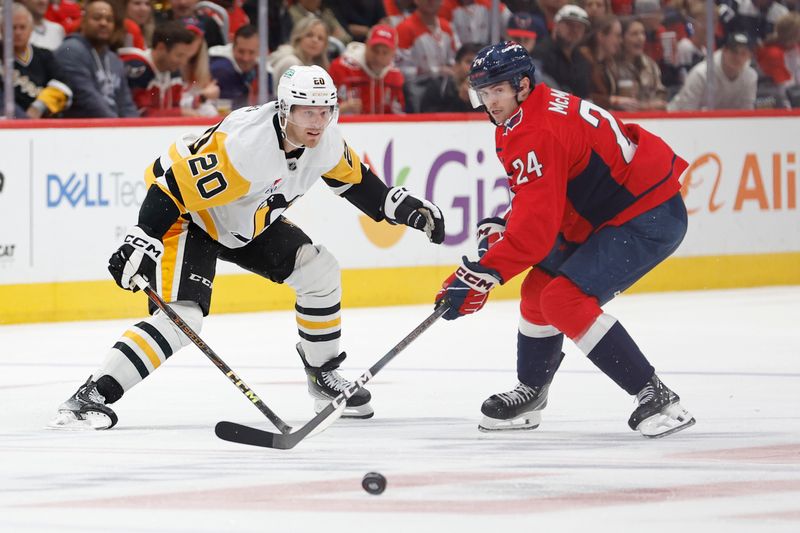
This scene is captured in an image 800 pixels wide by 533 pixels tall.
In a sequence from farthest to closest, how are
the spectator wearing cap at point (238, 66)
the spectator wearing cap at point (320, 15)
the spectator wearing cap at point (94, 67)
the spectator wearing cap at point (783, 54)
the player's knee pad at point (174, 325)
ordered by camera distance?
the spectator wearing cap at point (783, 54) → the spectator wearing cap at point (320, 15) → the spectator wearing cap at point (238, 66) → the spectator wearing cap at point (94, 67) → the player's knee pad at point (174, 325)

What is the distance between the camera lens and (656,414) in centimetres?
425

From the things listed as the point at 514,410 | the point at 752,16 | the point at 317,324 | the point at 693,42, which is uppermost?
the point at 752,16

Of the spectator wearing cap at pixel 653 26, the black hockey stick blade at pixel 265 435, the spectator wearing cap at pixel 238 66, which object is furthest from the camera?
the spectator wearing cap at pixel 653 26

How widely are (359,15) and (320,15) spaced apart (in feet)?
0.90

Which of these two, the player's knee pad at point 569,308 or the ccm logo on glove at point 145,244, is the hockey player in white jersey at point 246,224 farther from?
the player's knee pad at point 569,308

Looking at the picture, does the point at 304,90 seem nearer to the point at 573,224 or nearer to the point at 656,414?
the point at 573,224

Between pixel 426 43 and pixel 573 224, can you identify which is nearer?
pixel 573 224

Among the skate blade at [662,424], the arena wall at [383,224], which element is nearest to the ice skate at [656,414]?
Result: the skate blade at [662,424]

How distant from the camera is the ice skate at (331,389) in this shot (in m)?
4.73

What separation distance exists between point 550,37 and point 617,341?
4330 millimetres

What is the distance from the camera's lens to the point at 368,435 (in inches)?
173

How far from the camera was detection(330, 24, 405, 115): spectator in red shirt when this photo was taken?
7.73 m

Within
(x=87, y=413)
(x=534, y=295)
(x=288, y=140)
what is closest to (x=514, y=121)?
(x=534, y=295)

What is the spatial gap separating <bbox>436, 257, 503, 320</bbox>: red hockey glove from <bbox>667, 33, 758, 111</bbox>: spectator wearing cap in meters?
4.59
